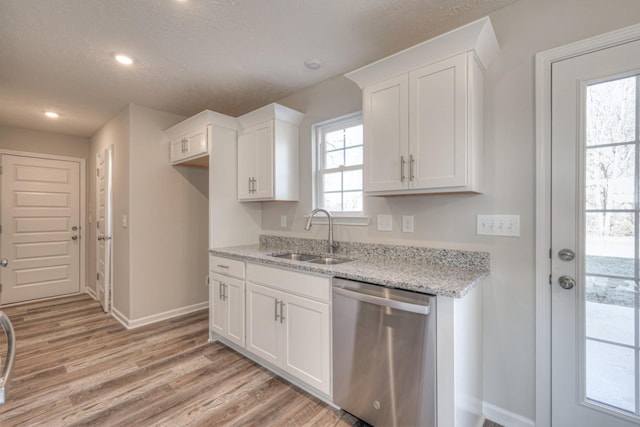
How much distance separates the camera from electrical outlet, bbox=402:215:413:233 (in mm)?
2129

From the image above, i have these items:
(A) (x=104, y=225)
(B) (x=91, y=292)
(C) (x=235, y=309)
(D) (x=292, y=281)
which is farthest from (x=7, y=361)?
(B) (x=91, y=292)

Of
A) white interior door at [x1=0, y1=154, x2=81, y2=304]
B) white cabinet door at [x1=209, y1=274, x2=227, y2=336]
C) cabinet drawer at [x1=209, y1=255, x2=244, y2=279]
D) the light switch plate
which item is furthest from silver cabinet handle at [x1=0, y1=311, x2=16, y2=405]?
white interior door at [x1=0, y1=154, x2=81, y2=304]

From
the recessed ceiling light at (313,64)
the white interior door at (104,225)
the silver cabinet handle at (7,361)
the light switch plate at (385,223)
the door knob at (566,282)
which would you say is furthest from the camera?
the white interior door at (104,225)

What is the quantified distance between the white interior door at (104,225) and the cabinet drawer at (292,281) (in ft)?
7.68

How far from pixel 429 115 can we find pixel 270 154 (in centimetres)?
146

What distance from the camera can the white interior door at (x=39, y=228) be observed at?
13.1 feet

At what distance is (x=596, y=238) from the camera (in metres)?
1.51

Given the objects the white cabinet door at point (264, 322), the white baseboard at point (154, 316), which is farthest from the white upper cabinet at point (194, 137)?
the white baseboard at point (154, 316)

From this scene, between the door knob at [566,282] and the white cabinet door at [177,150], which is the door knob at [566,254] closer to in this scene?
the door knob at [566,282]

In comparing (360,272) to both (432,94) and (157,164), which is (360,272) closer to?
(432,94)

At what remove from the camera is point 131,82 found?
2.71 metres

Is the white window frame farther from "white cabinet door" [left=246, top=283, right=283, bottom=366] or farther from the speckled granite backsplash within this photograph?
"white cabinet door" [left=246, top=283, right=283, bottom=366]


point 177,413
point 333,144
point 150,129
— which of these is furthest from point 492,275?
point 150,129

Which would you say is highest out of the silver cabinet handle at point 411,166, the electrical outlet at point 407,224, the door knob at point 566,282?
the silver cabinet handle at point 411,166
